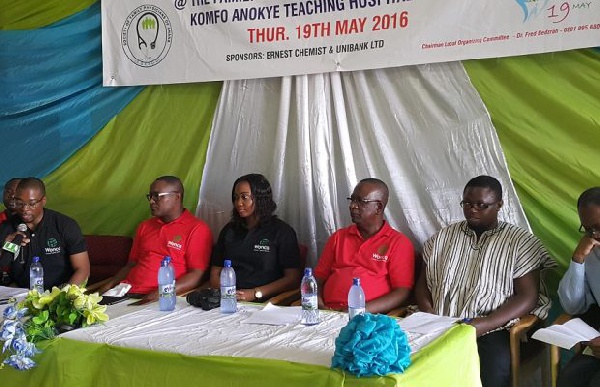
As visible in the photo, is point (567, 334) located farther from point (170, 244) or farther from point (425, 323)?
point (170, 244)

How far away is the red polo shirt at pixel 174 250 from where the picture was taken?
400 centimetres

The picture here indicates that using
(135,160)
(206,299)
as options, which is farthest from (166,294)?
(135,160)

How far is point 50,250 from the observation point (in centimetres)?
392

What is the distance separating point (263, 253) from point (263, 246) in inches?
1.6

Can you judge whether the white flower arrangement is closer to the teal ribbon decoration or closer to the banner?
the teal ribbon decoration

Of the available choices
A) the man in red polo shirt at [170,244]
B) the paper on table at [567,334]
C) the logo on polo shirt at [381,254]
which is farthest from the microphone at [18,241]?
the paper on table at [567,334]

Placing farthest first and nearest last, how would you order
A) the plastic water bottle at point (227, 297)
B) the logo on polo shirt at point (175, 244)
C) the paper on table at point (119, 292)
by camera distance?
the logo on polo shirt at point (175, 244), the paper on table at point (119, 292), the plastic water bottle at point (227, 297)

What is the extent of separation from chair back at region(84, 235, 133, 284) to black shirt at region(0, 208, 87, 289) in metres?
0.47

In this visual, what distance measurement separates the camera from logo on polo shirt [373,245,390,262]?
3503 mm

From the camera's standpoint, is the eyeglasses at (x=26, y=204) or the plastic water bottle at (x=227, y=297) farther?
the eyeglasses at (x=26, y=204)

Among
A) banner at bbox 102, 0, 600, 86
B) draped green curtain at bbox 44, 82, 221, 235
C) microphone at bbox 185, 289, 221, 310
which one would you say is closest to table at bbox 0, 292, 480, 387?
microphone at bbox 185, 289, 221, 310

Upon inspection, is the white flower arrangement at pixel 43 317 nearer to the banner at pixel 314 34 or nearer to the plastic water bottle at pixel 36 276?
the plastic water bottle at pixel 36 276

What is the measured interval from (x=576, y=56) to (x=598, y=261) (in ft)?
3.53

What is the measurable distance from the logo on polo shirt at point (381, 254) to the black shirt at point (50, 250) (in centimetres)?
173
